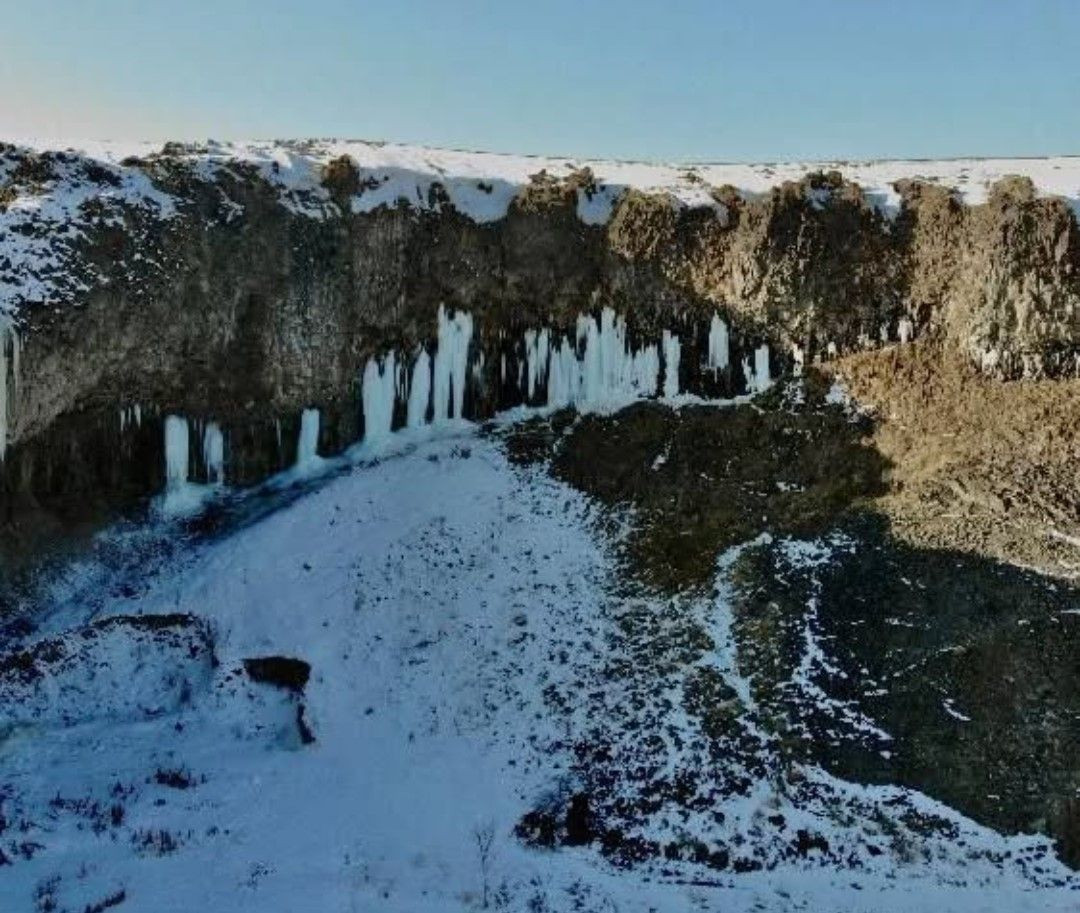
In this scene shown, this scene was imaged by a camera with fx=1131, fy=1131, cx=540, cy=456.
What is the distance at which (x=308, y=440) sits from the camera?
2866 centimetres

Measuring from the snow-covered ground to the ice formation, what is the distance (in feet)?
9.18

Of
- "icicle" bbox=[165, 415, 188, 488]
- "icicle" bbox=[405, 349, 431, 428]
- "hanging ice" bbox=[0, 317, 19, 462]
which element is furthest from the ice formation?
"hanging ice" bbox=[0, 317, 19, 462]

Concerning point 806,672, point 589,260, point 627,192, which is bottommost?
point 806,672

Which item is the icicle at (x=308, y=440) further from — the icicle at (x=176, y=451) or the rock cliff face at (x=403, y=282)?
the icicle at (x=176, y=451)

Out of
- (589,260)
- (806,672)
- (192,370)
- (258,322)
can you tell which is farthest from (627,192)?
(806,672)

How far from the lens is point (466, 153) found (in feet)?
112

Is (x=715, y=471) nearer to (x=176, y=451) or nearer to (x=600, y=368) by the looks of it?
(x=600, y=368)

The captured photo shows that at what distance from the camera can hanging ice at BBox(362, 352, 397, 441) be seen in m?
29.2

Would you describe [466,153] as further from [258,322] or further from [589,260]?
[258,322]

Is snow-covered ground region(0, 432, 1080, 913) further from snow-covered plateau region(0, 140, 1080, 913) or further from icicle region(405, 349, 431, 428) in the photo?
icicle region(405, 349, 431, 428)

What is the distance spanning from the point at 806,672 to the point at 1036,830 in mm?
4504

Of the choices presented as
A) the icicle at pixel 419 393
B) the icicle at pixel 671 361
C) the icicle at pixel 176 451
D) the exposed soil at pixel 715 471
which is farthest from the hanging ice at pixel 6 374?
the icicle at pixel 671 361

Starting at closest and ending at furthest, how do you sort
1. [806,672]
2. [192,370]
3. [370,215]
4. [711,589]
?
[806,672] < [711,589] < [192,370] < [370,215]

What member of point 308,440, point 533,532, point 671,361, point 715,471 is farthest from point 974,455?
point 308,440
